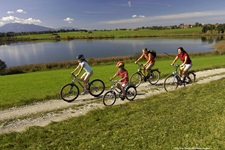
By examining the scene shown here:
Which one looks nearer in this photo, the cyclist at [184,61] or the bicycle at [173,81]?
the cyclist at [184,61]

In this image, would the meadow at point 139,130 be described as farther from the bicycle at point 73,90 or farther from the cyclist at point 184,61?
the cyclist at point 184,61

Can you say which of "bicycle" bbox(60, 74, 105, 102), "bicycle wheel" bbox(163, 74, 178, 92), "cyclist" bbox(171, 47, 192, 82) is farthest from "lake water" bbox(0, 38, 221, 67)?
"cyclist" bbox(171, 47, 192, 82)

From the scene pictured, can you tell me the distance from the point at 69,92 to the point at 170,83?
6085 millimetres

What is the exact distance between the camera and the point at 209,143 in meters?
5.60

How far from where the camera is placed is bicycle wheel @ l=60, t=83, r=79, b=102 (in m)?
11.5

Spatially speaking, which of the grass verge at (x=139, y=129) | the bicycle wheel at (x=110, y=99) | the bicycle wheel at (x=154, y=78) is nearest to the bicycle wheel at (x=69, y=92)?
the bicycle wheel at (x=110, y=99)

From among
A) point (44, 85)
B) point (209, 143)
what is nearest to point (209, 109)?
point (209, 143)

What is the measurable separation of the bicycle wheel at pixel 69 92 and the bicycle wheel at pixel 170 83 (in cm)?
533

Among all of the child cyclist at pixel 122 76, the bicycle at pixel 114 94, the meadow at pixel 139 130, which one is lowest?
the meadow at pixel 139 130

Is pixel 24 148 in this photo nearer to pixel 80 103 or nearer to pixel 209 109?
pixel 80 103

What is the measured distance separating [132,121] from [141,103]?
256 cm

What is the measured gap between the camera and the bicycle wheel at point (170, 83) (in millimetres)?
12938

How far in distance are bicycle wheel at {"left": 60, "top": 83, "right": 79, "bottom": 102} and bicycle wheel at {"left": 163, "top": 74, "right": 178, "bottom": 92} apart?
5.33 m

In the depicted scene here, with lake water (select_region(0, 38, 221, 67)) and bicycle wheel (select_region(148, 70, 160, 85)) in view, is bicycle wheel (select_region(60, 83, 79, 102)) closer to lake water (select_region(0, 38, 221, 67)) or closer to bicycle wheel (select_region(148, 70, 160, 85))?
bicycle wheel (select_region(148, 70, 160, 85))
